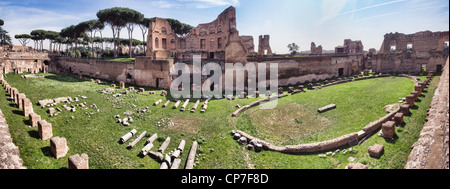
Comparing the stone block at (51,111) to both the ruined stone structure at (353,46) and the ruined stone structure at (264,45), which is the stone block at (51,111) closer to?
Answer: the ruined stone structure at (264,45)

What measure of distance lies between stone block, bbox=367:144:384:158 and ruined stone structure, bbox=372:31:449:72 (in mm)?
25544

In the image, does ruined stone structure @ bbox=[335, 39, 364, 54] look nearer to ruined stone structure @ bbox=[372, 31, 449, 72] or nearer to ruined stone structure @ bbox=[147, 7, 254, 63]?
ruined stone structure @ bbox=[372, 31, 449, 72]

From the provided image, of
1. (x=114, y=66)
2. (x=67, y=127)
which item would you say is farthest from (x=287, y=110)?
(x=114, y=66)

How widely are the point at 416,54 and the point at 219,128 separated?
27861 millimetres

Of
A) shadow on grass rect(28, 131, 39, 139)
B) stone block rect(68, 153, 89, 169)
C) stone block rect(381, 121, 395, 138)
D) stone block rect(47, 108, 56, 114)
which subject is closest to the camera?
stone block rect(68, 153, 89, 169)

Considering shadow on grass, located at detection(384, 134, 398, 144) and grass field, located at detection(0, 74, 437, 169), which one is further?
shadow on grass, located at detection(384, 134, 398, 144)

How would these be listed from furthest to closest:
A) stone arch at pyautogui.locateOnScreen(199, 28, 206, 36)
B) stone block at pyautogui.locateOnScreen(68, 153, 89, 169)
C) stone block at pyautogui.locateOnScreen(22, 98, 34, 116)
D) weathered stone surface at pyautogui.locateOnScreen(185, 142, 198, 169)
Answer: stone arch at pyautogui.locateOnScreen(199, 28, 206, 36) < stone block at pyautogui.locateOnScreen(22, 98, 34, 116) < weathered stone surface at pyautogui.locateOnScreen(185, 142, 198, 169) < stone block at pyautogui.locateOnScreen(68, 153, 89, 169)

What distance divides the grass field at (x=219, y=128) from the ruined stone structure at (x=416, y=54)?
49.5ft

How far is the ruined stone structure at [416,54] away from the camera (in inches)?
987

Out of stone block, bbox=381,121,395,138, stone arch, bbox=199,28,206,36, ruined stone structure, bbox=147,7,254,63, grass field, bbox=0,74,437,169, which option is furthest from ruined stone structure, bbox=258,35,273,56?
stone block, bbox=381,121,395,138

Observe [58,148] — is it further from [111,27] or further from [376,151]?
[111,27]

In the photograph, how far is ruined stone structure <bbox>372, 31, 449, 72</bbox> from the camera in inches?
987

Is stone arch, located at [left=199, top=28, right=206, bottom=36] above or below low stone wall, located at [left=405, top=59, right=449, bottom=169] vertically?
above

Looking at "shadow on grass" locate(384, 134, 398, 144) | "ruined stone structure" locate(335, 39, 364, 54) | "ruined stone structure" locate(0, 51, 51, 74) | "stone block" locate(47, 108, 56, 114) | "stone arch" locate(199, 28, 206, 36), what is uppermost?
"stone arch" locate(199, 28, 206, 36)
